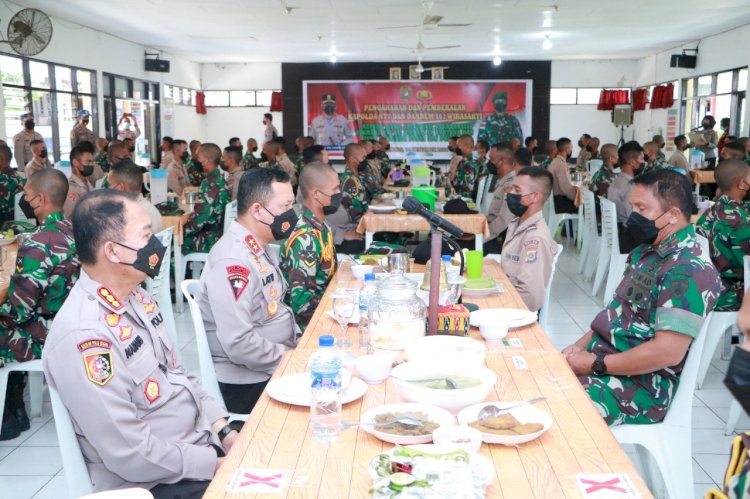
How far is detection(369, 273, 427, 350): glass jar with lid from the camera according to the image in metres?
2.34

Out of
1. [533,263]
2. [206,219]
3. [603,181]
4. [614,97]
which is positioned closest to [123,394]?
[533,263]

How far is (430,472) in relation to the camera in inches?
56.4

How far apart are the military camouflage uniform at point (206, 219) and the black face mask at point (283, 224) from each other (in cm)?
297

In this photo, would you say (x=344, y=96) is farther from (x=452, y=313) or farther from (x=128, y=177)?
(x=452, y=313)

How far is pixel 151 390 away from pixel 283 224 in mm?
1289

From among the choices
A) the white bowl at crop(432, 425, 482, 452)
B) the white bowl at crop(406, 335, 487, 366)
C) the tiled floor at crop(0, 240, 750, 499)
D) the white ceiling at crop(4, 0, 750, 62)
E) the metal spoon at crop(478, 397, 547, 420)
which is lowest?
the tiled floor at crop(0, 240, 750, 499)

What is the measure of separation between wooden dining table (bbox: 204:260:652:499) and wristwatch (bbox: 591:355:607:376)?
579 millimetres

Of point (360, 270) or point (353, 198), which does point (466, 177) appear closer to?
point (353, 198)

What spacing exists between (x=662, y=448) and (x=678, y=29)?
454 inches

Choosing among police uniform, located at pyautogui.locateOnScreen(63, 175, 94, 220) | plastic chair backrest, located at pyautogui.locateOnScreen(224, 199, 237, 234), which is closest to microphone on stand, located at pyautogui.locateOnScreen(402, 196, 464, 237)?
plastic chair backrest, located at pyautogui.locateOnScreen(224, 199, 237, 234)

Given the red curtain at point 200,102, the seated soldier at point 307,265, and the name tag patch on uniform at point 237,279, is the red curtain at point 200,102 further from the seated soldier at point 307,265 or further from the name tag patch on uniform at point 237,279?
the name tag patch on uniform at point 237,279

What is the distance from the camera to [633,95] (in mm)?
18547

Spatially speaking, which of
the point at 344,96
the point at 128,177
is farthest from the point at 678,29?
the point at 128,177

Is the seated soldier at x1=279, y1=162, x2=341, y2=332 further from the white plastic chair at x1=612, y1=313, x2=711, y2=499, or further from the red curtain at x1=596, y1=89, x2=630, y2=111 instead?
the red curtain at x1=596, y1=89, x2=630, y2=111
